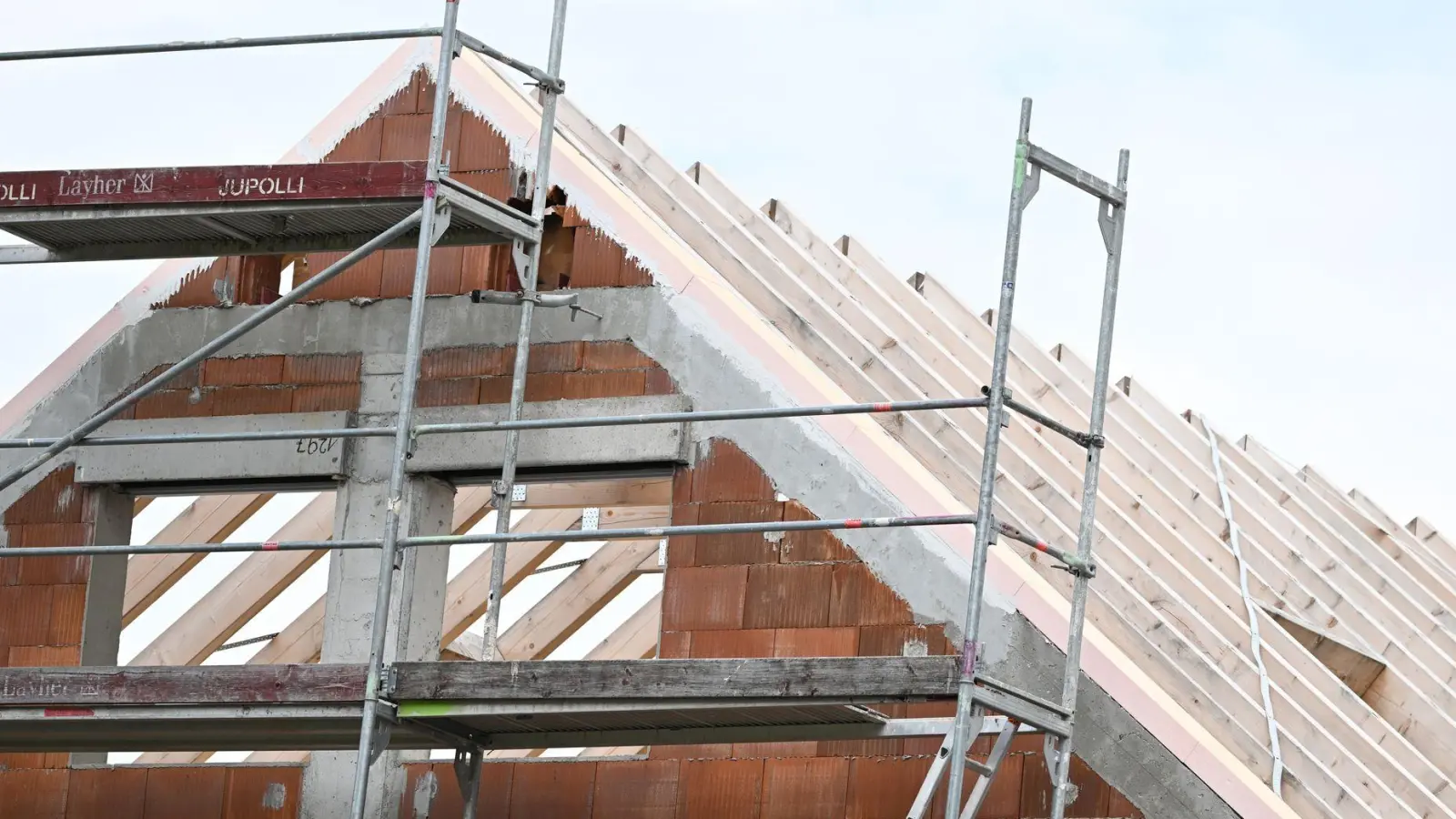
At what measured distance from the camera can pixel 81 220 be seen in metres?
10.3

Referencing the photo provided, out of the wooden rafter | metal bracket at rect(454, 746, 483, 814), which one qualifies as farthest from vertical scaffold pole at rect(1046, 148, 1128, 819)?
the wooden rafter

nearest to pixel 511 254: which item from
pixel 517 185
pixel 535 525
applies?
pixel 517 185

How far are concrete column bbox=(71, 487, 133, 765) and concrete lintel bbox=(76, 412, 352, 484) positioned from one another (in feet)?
0.48

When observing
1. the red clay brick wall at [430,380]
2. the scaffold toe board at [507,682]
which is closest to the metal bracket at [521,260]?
the red clay brick wall at [430,380]

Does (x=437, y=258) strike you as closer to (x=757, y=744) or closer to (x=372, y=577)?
(x=372, y=577)

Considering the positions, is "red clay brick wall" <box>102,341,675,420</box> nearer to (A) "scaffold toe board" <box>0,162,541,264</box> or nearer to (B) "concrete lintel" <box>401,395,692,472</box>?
(B) "concrete lintel" <box>401,395,692,472</box>

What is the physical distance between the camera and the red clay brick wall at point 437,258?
428 inches

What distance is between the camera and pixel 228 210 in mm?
10086

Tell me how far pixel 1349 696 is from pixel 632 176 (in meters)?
4.22

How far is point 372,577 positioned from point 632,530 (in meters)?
1.24

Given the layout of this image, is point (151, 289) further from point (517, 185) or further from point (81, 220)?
point (517, 185)

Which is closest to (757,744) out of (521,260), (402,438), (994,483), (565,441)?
(565,441)

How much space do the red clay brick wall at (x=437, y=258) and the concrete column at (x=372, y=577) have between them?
49 centimetres

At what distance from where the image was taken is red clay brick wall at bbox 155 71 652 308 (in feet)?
35.6
